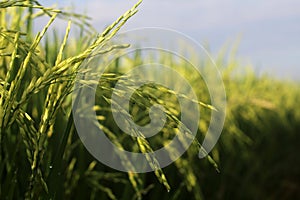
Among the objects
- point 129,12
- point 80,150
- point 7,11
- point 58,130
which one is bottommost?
point 80,150

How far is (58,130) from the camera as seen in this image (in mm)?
1320

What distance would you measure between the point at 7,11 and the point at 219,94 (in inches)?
56.3

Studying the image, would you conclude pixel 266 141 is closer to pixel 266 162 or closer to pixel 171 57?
pixel 266 162

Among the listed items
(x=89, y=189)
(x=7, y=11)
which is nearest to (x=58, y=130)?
(x=89, y=189)

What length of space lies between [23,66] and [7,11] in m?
1.07

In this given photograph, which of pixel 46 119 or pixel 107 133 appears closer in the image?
pixel 46 119

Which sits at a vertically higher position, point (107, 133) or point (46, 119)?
point (46, 119)

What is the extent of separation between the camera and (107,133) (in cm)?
170

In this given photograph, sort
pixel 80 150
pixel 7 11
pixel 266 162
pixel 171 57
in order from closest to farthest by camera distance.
Answer: pixel 80 150 → pixel 7 11 → pixel 171 57 → pixel 266 162

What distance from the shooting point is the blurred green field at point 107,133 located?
86 cm

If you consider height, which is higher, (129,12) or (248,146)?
(129,12)

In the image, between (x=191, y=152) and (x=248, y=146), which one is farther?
(x=248, y=146)

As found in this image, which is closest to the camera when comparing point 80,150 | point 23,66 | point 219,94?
point 23,66

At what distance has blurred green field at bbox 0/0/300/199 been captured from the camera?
2.82 ft
